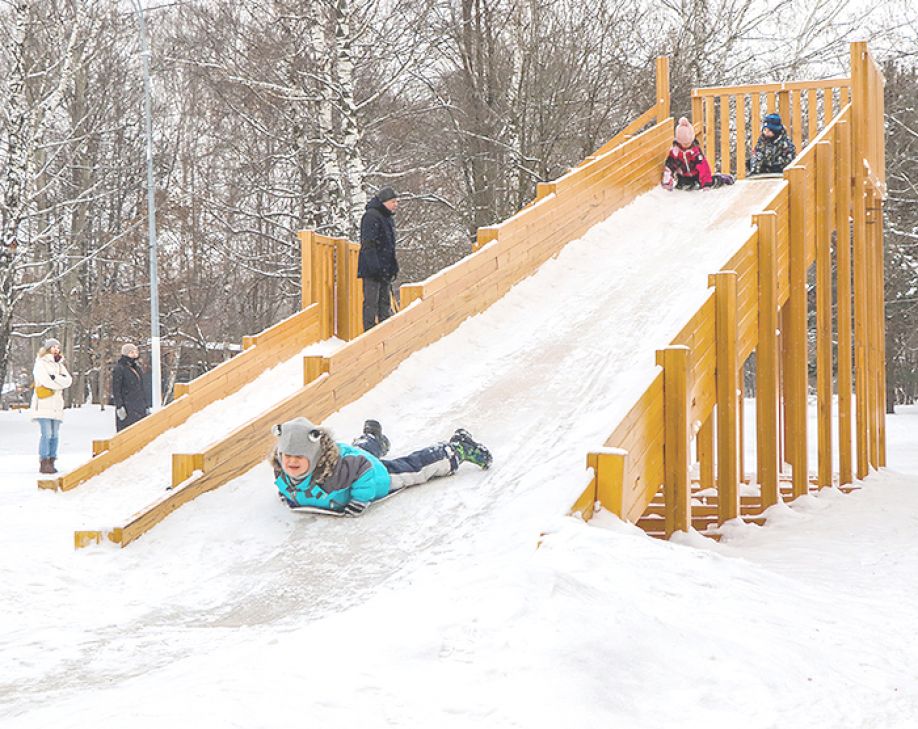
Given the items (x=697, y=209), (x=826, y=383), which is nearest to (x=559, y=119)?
(x=697, y=209)

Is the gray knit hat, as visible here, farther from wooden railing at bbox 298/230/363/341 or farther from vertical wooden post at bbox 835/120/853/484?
vertical wooden post at bbox 835/120/853/484

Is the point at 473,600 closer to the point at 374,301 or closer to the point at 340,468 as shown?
the point at 340,468

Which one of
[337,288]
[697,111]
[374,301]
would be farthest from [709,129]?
[374,301]

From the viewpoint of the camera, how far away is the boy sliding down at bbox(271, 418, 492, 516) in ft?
19.7

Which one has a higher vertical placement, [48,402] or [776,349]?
[776,349]

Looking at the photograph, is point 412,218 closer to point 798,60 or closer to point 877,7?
point 798,60

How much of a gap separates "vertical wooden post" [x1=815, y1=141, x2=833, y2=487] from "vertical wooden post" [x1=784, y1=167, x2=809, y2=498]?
290 millimetres

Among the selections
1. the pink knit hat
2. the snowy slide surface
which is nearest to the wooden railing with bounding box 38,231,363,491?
the snowy slide surface

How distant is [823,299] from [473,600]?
7.44 metres

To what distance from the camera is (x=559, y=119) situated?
19.3 meters

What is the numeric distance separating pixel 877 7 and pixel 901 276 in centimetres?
689

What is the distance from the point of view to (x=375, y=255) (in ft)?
35.1

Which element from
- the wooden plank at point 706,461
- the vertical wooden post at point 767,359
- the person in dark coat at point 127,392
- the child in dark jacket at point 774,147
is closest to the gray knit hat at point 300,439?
the vertical wooden post at point 767,359

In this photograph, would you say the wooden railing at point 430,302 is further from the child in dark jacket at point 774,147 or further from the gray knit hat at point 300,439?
the child in dark jacket at point 774,147
